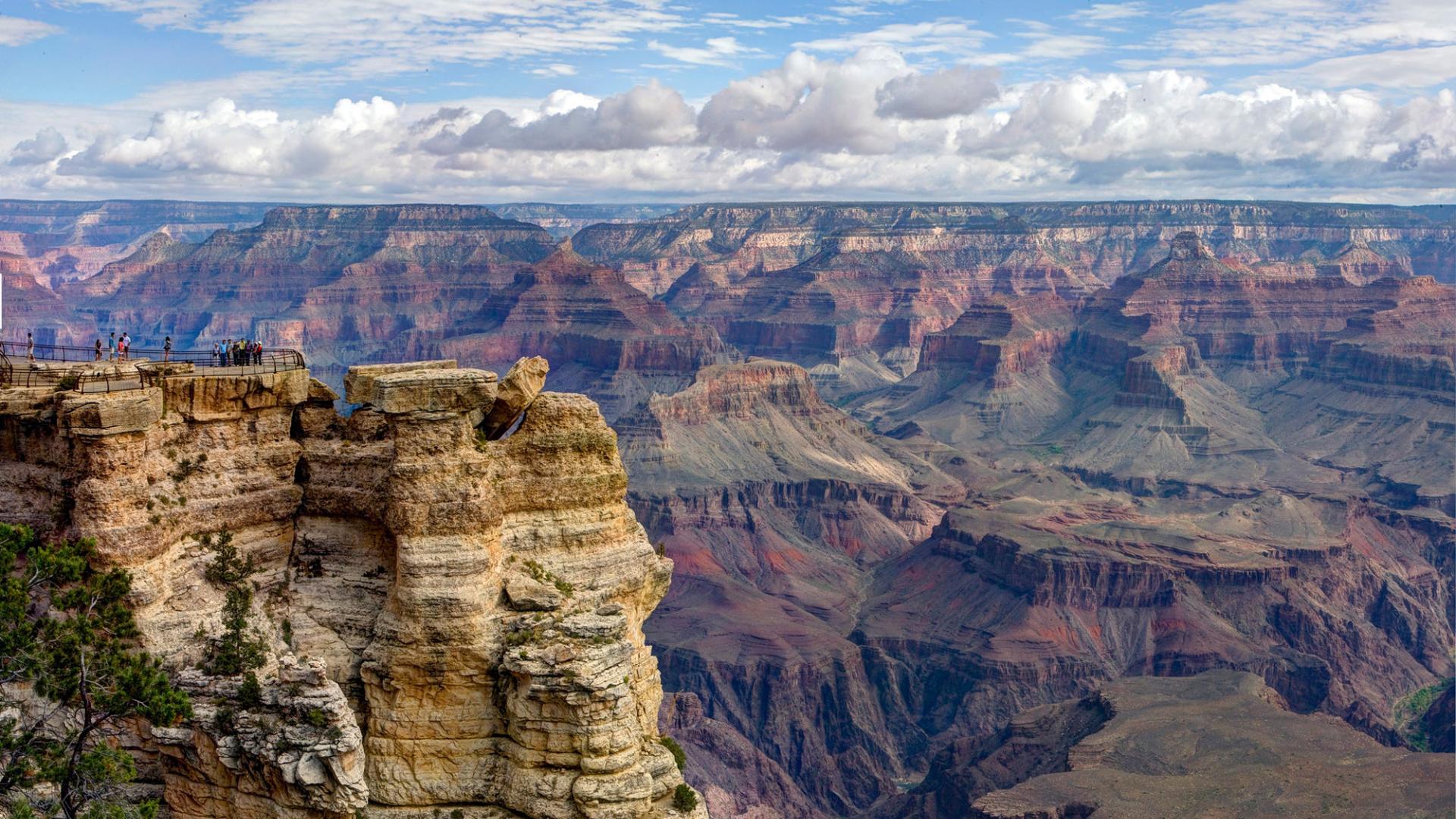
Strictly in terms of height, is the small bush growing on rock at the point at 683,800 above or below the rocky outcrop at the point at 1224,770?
above

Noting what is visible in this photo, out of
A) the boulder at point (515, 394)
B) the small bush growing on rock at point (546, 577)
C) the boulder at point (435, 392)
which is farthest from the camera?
the boulder at point (515, 394)

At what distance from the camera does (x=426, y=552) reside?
108ft

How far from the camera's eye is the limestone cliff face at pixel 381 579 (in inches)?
1253

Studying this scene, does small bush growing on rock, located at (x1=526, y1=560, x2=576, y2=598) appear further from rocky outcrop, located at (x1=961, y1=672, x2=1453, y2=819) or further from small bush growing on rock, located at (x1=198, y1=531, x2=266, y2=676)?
rocky outcrop, located at (x1=961, y1=672, x2=1453, y2=819)

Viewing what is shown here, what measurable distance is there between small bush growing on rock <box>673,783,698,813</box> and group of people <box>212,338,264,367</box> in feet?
52.2

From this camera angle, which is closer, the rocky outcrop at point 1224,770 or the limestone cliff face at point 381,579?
the limestone cliff face at point 381,579

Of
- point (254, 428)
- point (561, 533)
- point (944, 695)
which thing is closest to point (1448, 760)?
point (944, 695)

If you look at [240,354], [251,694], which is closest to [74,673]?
[251,694]

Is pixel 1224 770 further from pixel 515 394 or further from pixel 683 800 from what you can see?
pixel 515 394

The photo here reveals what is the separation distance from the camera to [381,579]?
35094 mm

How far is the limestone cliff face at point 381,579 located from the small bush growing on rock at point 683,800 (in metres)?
0.48

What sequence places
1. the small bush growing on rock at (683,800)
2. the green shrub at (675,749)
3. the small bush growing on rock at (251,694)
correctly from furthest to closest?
the green shrub at (675,749) < the small bush growing on rock at (683,800) < the small bush growing on rock at (251,694)

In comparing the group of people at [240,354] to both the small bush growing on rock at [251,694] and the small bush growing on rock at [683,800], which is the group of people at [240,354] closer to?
the small bush growing on rock at [251,694]

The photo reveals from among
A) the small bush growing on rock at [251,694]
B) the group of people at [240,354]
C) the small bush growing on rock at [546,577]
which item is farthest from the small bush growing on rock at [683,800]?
the group of people at [240,354]
